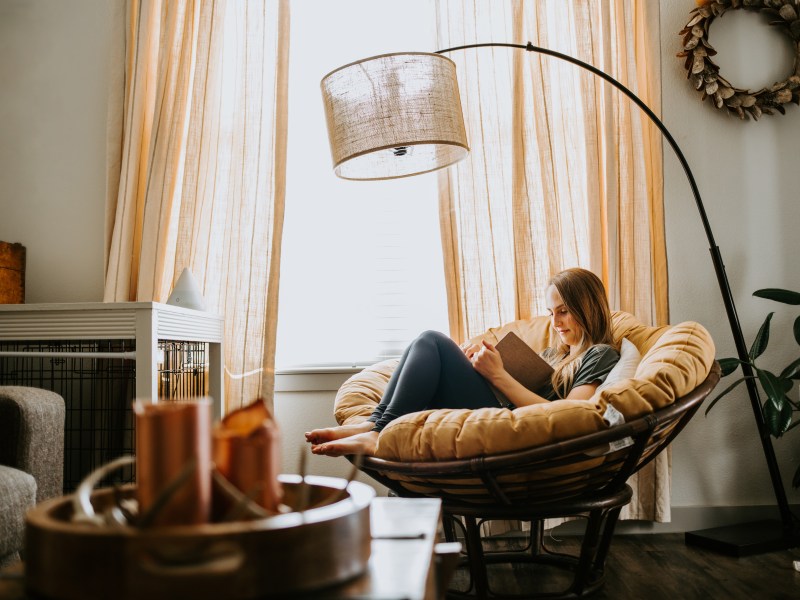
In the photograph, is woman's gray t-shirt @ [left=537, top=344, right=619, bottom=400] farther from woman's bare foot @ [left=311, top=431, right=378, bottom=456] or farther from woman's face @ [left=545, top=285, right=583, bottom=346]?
woman's bare foot @ [left=311, top=431, right=378, bottom=456]

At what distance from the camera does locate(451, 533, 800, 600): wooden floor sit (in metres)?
1.94

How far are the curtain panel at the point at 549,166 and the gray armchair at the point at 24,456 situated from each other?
4.64 ft

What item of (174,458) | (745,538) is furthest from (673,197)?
(174,458)

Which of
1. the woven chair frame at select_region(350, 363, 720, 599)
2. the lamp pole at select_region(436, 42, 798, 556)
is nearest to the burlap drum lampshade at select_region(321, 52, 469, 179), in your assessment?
the lamp pole at select_region(436, 42, 798, 556)

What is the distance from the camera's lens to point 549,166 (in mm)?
2654

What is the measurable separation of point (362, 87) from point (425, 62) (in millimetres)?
194

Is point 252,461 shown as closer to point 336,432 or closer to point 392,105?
point 336,432

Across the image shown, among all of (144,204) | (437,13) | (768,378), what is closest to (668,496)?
(768,378)

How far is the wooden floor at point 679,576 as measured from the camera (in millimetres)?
1944

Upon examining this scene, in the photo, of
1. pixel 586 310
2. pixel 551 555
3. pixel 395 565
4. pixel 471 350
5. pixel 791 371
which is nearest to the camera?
pixel 395 565

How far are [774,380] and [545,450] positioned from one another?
51.4 inches

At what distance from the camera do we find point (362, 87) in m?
1.92

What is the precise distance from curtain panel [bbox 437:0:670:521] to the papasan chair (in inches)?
32.8

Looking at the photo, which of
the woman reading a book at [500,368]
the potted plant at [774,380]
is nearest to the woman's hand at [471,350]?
the woman reading a book at [500,368]
